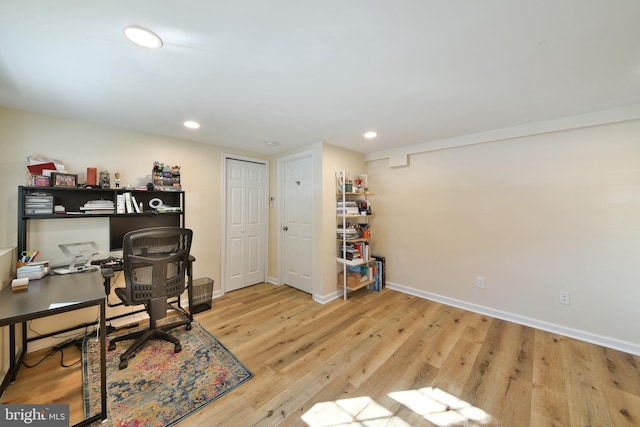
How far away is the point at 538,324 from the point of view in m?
2.58

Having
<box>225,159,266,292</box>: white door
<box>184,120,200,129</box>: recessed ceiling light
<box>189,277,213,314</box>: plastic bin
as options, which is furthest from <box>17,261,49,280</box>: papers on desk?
<box>225,159,266,292</box>: white door

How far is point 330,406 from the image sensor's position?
1580 millimetres

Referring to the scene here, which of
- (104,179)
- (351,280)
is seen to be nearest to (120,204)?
(104,179)

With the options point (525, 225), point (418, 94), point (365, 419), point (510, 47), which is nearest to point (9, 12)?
point (418, 94)

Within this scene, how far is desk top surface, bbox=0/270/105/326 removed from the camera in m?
1.26

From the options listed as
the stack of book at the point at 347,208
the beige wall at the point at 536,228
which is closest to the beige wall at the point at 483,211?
the beige wall at the point at 536,228

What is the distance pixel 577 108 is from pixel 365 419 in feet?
10.4

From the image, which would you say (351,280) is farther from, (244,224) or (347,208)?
(244,224)

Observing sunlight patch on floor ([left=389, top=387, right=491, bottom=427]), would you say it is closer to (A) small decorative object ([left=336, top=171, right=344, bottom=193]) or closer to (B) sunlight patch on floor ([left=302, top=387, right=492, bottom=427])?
A: (B) sunlight patch on floor ([left=302, top=387, right=492, bottom=427])

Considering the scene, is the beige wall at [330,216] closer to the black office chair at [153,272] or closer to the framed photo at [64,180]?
the black office chair at [153,272]

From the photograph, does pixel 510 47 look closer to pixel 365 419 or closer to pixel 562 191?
pixel 562 191

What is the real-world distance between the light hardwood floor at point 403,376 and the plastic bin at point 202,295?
0.25 m

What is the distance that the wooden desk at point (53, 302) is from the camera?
1271mm

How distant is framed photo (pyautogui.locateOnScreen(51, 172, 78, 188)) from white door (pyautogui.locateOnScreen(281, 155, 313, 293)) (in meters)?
2.40
